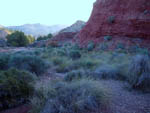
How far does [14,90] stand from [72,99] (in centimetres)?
185

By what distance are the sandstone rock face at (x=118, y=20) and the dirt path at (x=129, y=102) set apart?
19.0 meters

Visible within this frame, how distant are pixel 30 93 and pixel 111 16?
75.6 feet

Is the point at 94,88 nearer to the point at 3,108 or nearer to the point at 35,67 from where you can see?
the point at 3,108

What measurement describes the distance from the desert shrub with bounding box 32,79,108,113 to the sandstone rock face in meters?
20.5

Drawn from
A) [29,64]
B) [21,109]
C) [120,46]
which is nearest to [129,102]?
[21,109]

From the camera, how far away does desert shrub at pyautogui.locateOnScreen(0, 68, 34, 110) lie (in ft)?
14.6

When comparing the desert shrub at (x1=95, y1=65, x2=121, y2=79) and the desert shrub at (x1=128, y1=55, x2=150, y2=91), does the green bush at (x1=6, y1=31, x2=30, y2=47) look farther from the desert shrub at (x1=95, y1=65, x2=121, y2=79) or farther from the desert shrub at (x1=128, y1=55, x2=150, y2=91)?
the desert shrub at (x1=128, y1=55, x2=150, y2=91)

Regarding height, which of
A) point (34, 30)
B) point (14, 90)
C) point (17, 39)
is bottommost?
point (14, 90)

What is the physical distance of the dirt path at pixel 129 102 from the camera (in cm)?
399

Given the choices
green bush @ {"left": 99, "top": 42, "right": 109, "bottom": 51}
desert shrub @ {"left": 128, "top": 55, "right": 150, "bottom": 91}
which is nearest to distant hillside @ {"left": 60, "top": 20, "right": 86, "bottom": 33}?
green bush @ {"left": 99, "top": 42, "right": 109, "bottom": 51}

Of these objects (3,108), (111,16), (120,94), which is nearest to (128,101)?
(120,94)

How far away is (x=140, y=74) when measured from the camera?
563cm

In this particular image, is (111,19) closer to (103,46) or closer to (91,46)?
(103,46)

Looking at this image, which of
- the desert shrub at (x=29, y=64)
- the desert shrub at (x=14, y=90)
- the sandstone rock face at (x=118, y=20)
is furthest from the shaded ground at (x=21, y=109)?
the sandstone rock face at (x=118, y=20)
